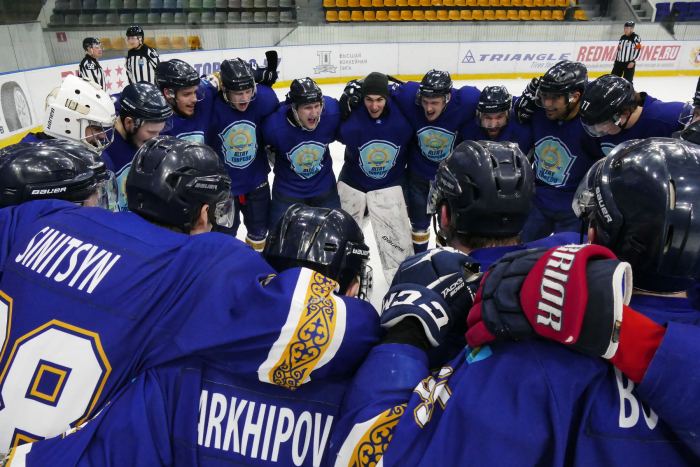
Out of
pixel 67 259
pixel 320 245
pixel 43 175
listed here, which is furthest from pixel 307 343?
pixel 43 175

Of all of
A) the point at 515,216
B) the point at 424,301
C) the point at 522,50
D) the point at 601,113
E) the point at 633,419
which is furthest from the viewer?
the point at 522,50

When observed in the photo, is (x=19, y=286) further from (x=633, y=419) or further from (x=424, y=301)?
(x=633, y=419)

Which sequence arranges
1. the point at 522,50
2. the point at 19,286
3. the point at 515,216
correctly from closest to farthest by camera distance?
the point at 19,286, the point at 515,216, the point at 522,50

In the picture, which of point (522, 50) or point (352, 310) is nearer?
point (352, 310)

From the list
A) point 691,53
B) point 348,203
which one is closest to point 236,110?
point 348,203

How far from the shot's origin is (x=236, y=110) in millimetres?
3936

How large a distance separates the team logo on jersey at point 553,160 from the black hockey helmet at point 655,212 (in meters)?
2.75

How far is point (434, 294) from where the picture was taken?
3.89 ft

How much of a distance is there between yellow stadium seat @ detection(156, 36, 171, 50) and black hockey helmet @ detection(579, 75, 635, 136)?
1120 cm

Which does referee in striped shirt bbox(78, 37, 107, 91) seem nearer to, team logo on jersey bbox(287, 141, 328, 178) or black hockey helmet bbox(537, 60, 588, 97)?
team logo on jersey bbox(287, 141, 328, 178)

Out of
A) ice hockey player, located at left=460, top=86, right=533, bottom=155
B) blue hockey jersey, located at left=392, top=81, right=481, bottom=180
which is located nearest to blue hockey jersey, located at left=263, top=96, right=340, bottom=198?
blue hockey jersey, located at left=392, top=81, right=481, bottom=180

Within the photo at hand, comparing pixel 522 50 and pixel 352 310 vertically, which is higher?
pixel 352 310

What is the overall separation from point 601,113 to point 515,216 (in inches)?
81.0

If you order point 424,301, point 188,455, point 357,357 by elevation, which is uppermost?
point 424,301
